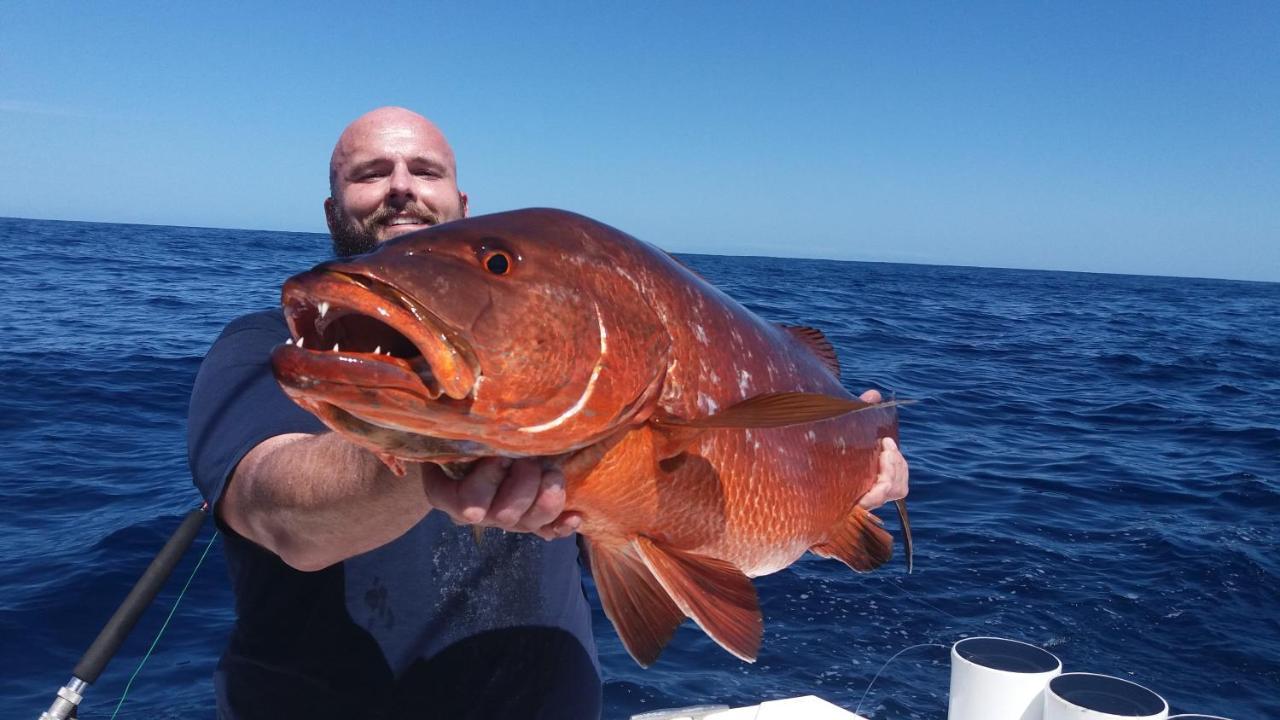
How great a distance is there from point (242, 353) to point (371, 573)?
0.74m

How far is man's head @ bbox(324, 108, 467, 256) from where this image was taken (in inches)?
133

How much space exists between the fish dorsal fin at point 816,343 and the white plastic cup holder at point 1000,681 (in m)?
1.79

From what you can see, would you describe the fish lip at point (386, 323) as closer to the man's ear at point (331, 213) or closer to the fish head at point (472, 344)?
the fish head at point (472, 344)

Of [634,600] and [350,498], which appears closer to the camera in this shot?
[350,498]

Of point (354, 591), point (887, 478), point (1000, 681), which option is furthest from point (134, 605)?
point (1000, 681)

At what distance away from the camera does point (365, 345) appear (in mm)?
1438

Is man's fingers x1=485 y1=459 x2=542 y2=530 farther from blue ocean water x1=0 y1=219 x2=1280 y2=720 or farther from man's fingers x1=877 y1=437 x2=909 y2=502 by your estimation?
blue ocean water x1=0 y1=219 x2=1280 y2=720

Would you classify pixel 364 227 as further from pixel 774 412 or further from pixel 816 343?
pixel 774 412

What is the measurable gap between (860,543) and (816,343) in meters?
0.72

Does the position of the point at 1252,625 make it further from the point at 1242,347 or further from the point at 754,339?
the point at 1242,347

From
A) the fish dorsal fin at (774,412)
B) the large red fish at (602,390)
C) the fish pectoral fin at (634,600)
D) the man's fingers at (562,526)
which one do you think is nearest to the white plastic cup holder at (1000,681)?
the large red fish at (602,390)

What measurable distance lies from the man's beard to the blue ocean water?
340 cm

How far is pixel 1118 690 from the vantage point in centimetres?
366

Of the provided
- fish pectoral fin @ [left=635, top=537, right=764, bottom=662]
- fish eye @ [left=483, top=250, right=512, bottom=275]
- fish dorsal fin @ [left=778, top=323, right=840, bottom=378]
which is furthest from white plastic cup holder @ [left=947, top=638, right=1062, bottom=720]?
fish eye @ [left=483, top=250, right=512, bottom=275]
